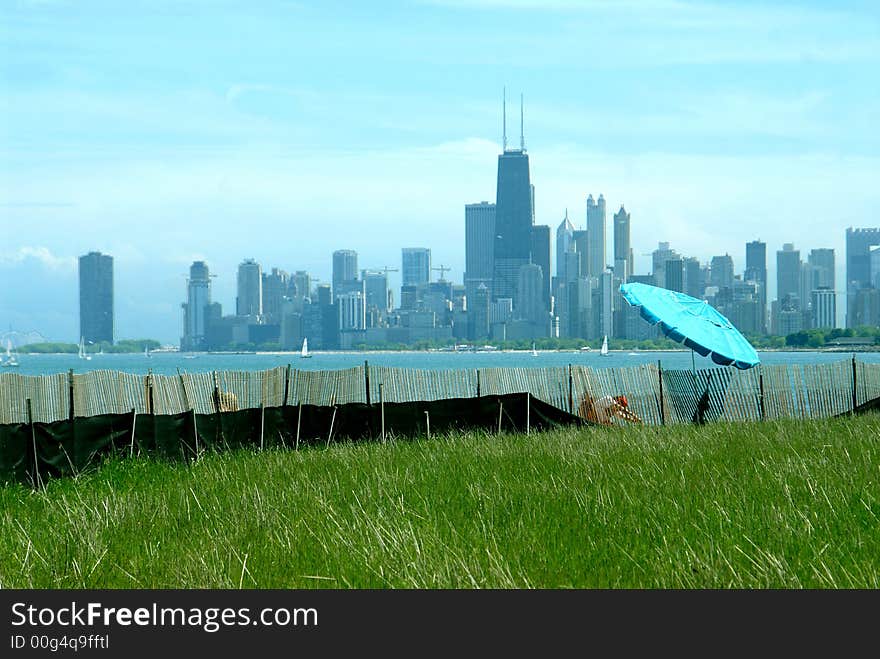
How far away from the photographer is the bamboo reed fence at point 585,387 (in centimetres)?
2294

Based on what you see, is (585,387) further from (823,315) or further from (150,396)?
(823,315)

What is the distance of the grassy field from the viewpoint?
771 centimetres

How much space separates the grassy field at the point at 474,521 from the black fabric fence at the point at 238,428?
500mm

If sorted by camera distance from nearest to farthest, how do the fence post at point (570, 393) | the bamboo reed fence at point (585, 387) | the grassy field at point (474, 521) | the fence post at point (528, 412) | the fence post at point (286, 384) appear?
the grassy field at point (474, 521), the fence post at point (528, 412), the bamboo reed fence at point (585, 387), the fence post at point (286, 384), the fence post at point (570, 393)

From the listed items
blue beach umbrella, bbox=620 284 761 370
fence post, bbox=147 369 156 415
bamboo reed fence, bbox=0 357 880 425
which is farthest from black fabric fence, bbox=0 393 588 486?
bamboo reed fence, bbox=0 357 880 425

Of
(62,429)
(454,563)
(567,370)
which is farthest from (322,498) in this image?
(567,370)

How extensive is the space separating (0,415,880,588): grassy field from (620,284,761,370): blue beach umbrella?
17.5ft

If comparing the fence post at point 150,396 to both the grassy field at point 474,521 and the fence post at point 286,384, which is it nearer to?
the fence post at point 286,384

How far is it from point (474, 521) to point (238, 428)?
8971mm

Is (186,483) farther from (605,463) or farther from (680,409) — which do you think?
(680,409)

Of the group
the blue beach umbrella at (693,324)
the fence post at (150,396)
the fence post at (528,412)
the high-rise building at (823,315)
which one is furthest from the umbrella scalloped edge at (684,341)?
the high-rise building at (823,315)

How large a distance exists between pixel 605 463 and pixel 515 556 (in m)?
5.71

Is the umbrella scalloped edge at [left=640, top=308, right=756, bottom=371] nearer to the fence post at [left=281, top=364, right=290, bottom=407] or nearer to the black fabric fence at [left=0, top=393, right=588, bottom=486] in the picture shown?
the black fabric fence at [left=0, top=393, right=588, bottom=486]

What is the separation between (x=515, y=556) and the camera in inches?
320
